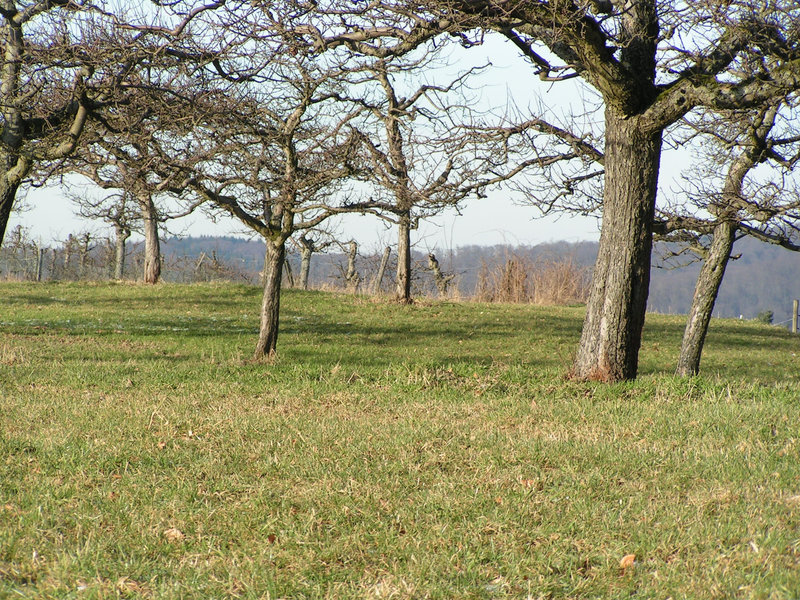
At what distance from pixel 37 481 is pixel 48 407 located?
8.12 ft

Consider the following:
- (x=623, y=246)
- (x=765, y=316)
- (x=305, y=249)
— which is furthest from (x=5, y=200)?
(x=765, y=316)

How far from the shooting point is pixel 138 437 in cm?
589

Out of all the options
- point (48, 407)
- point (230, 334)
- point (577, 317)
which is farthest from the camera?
point (577, 317)

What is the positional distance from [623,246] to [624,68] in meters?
2.00

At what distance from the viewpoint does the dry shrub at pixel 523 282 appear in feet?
90.8

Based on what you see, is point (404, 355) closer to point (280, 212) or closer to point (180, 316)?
point (280, 212)

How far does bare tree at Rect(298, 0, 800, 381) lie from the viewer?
769 centimetres

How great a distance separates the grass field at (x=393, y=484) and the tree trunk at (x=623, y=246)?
0.51 m

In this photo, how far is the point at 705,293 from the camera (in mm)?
11023

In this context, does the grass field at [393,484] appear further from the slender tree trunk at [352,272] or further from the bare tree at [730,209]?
the slender tree trunk at [352,272]

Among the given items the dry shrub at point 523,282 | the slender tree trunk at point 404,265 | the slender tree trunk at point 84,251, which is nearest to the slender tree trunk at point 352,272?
the dry shrub at point 523,282

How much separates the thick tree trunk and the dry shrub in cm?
1615

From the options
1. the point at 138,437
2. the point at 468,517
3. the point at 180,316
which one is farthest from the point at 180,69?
the point at 180,316

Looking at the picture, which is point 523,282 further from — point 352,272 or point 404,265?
point 352,272
